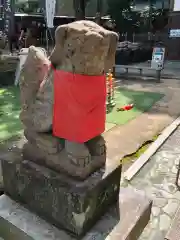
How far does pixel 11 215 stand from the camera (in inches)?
108

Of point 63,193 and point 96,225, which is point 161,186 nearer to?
point 96,225

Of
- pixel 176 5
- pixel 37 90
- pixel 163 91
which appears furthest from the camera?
pixel 176 5

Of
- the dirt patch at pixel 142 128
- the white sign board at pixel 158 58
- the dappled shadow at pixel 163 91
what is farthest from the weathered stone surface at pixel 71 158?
the white sign board at pixel 158 58

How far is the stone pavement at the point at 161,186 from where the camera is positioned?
3028 millimetres

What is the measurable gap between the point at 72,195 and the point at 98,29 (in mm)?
1471

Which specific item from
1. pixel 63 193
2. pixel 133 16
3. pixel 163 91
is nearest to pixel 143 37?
pixel 133 16

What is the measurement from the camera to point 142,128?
19.3ft

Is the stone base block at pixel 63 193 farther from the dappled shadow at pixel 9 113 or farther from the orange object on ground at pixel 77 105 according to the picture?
the dappled shadow at pixel 9 113

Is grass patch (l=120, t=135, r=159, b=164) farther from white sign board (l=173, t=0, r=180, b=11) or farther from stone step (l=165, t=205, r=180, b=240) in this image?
white sign board (l=173, t=0, r=180, b=11)

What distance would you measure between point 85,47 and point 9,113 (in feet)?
17.3

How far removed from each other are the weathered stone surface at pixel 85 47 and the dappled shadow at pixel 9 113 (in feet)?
11.8

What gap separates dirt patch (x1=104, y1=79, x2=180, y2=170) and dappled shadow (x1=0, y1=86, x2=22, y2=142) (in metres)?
2.09

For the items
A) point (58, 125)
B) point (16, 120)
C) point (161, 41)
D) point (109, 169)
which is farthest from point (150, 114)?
point (161, 41)

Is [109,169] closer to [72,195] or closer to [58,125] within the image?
[72,195]
